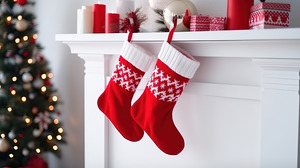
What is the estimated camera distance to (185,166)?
182cm

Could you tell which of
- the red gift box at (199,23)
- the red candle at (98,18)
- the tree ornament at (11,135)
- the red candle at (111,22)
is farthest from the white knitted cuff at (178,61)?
the tree ornament at (11,135)

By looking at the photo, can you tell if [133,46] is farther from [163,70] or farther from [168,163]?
[168,163]

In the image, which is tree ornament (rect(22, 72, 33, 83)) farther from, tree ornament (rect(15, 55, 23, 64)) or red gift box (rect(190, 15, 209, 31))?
red gift box (rect(190, 15, 209, 31))

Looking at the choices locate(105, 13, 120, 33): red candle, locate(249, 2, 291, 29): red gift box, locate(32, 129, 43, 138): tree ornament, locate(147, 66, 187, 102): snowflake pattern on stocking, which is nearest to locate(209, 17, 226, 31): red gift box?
locate(249, 2, 291, 29): red gift box

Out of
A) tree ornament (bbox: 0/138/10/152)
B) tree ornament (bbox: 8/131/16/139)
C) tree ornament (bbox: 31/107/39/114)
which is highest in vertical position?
tree ornament (bbox: 31/107/39/114)

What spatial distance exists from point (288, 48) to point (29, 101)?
5.84ft

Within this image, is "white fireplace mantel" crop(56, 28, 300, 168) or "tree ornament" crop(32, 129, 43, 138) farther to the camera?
"tree ornament" crop(32, 129, 43, 138)

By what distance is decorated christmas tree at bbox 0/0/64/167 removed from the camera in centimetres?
247

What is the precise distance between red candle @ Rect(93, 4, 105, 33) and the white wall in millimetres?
566

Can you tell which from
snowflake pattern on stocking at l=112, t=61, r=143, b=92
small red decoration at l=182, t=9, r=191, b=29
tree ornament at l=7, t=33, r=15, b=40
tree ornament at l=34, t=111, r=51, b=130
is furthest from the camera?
tree ornament at l=34, t=111, r=51, b=130

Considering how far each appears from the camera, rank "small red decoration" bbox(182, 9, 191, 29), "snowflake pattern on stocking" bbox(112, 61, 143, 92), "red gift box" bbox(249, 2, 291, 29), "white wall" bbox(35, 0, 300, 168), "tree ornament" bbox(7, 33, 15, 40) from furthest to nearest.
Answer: "white wall" bbox(35, 0, 300, 168)
"tree ornament" bbox(7, 33, 15, 40)
"snowflake pattern on stocking" bbox(112, 61, 143, 92)
"small red decoration" bbox(182, 9, 191, 29)
"red gift box" bbox(249, 2, 291, 29)

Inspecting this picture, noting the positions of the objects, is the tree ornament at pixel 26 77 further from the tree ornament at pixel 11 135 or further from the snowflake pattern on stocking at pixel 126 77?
the snowflake pattern on stocking at pixel 126 77

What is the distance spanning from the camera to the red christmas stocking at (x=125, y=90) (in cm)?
178

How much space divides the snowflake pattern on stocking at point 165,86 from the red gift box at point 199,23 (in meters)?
0.25
